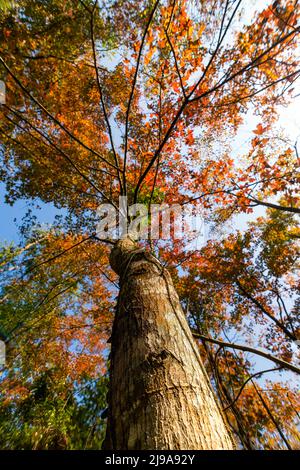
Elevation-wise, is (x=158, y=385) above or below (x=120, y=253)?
below

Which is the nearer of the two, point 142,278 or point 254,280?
point 142,278

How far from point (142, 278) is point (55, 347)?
1093cm

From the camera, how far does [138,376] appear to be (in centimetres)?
109

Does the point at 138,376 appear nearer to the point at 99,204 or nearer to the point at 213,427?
the point at 213,427

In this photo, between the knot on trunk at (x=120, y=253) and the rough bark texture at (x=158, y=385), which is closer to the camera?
the rough bark texture at (x=158, y=385)

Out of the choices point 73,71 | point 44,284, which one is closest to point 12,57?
point 73,71

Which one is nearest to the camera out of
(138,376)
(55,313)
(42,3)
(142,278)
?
(138,376)

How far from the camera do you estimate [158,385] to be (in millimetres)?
1000

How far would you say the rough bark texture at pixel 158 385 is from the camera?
850 millimetres

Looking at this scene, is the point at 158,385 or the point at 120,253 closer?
the point at 158,385

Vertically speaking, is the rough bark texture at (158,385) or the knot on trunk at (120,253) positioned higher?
the knot on trunk at (120,253)

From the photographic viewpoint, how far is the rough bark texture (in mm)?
850

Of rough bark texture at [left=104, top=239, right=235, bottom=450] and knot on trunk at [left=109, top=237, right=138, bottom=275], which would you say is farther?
knot on trunk at [left=109, top=237, right=138, bottom=275]

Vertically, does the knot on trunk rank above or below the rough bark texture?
above
